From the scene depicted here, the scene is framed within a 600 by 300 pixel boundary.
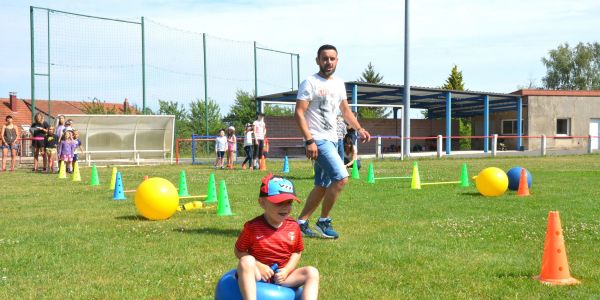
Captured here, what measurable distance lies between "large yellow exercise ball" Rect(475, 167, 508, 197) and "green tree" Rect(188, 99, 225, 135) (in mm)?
27261

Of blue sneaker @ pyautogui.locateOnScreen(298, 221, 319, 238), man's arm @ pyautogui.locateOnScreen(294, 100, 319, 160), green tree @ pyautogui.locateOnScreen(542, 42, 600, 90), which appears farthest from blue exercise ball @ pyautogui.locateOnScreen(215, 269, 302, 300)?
green tree @ pyautogui.locateOnScreen(542, 42, 600, 90)

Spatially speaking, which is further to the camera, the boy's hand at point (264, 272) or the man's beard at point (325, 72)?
the man's beard at point (325, 72)

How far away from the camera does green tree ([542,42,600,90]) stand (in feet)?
260

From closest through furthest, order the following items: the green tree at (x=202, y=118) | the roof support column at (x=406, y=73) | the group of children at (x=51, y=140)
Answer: the group of children at (x=51, y=140) → the roof support column at (x=406, y=73) → the green tree at (x=202, y=118)

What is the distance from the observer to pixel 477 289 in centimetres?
493

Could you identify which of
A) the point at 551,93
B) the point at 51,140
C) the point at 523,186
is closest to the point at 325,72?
the point at 523,186

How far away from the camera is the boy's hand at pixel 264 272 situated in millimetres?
4195

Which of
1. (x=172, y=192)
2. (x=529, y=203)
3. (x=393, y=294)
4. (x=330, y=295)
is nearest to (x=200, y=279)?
(x=330, y=295)

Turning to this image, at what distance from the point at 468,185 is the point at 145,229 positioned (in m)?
8.36

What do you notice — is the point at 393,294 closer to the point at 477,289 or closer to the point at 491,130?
the point at 477,289

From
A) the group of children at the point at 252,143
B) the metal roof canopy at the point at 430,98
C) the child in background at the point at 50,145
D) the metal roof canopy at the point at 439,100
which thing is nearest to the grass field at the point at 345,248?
the child in background at the point at 50,145

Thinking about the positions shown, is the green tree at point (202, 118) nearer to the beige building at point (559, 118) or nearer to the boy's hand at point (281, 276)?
the beige building at point (559, 118)

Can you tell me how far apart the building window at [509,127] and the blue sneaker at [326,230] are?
40.5 m

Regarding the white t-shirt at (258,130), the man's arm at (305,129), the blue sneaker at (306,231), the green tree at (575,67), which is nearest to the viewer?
the man's arm at (305,129)
